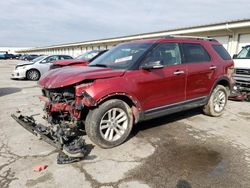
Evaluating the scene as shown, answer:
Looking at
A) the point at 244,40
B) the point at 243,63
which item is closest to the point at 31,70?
the point at 243,63

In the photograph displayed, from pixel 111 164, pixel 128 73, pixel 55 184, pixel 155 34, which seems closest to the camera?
pixel 55 184

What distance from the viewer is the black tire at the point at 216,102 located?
6.38 m

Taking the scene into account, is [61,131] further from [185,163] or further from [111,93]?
[185,163]

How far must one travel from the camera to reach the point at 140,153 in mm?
4262

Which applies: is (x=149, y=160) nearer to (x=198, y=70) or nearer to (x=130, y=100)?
(x=130, y=100)

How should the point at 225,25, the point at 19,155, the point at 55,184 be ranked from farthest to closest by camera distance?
the point at 225,25 < the point at 19,155 < the point at 55,184

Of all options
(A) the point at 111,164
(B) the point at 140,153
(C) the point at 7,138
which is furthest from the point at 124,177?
(C) the point at 7,138

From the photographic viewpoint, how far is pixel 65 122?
4562 millimetres

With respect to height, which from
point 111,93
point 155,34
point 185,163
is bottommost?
point 185,163

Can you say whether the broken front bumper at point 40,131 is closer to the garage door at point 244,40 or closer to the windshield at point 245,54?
the windshield at point 245,54

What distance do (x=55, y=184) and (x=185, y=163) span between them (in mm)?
1983

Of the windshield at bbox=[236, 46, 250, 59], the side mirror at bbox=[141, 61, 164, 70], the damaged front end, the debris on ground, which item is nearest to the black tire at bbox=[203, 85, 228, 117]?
the side mirror at bbox=[141, 61, 164, 70]

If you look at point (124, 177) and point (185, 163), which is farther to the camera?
point (185, 163)

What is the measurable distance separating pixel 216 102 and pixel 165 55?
2310 millimetres
